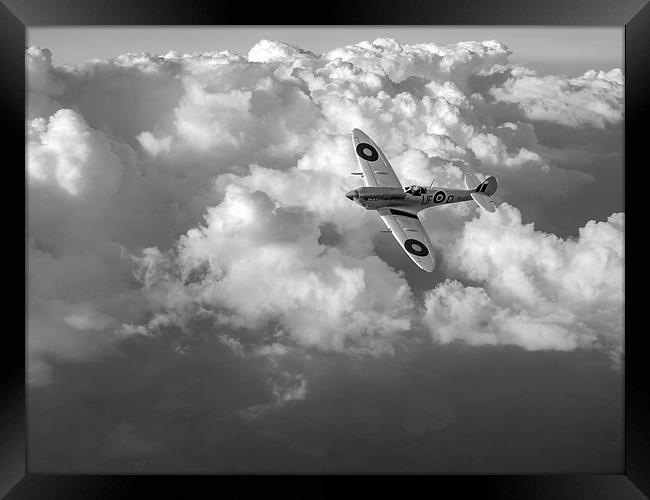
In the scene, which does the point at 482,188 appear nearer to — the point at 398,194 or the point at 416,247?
the point at 398,194

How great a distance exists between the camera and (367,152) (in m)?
14.3

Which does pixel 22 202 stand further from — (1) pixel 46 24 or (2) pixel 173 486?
(2) pixel 173 486

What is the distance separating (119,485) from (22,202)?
214 inches

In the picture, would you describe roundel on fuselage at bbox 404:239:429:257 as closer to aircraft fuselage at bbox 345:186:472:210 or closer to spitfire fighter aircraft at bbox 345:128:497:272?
spitfire fighter aircraft at bbox 345:128:497:272

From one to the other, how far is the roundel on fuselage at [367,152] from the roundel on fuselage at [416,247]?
278cm

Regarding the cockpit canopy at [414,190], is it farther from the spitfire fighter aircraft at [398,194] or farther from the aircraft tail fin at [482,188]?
the aircraft tail fin at [482,188]

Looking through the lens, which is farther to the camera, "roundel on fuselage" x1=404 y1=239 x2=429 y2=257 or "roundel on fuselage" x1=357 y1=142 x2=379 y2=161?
"roundel on fuselage" x1=357 y1=142 x2=379 y2=161

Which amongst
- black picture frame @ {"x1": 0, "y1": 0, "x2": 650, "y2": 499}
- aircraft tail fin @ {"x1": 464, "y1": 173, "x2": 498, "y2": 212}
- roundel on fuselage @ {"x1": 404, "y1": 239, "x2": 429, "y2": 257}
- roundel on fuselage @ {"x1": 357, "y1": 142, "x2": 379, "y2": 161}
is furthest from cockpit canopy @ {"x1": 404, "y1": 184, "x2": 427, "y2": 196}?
black picture frame @ {"x1": 0, "y1": 0, "x2": 650, "y2": 499}

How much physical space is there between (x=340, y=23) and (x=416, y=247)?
580 centimetres

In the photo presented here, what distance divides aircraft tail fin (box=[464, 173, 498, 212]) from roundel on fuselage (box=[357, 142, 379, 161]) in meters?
2.64

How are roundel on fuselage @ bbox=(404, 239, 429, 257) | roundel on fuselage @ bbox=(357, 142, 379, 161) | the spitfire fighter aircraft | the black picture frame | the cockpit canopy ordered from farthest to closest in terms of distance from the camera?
roundel on fuselage @ bbox=(357, 142, 379, 161), the cockpit canopy, the spitfire fighter aircraft, roundel on fuselage @ bbox=(404, 239, 429, 257), the black picture frame

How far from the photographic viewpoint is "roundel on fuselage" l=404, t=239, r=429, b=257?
41.1 ft

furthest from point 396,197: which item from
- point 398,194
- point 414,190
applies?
point 414,190

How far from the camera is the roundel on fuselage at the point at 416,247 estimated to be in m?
12.5
